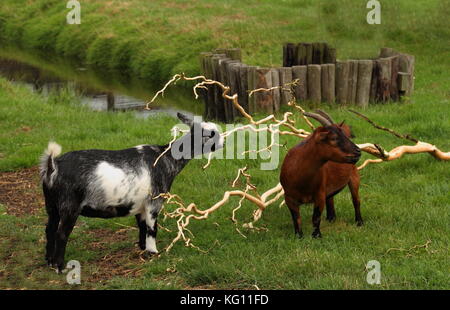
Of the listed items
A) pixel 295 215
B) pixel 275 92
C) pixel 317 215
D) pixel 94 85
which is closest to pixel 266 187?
pixel 295 215

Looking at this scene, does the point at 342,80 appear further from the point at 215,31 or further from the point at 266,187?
the point at 215,31

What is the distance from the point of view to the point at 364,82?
43.9 ft

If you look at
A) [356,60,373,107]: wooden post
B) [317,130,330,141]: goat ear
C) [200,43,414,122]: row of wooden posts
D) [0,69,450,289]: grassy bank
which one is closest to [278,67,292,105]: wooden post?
[200,43,414,122]: row of wooden posts

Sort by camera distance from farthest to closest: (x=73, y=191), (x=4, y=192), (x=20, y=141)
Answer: (x=20, y=141), (x=4, y=192), (x=73, y=191)

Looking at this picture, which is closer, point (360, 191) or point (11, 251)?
point (11, 251)

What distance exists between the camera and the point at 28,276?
6.90 metres

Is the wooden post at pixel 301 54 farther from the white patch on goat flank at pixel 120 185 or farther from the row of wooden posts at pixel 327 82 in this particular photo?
the white patch on goat flank at pixel 120 185

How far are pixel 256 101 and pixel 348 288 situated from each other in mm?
7268

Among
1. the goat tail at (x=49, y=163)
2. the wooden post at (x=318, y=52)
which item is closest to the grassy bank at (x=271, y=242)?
the goat tail at (x=49, y=163)

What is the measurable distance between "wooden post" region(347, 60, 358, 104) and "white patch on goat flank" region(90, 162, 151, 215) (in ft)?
24.1

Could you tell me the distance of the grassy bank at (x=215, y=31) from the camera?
19.7 meters

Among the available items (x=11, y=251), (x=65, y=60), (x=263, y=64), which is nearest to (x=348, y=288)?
(x=11, y=251)

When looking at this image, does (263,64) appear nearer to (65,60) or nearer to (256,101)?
(256,101)

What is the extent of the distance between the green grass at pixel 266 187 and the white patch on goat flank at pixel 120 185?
2.32 ft
